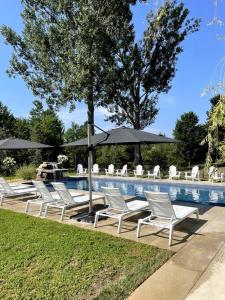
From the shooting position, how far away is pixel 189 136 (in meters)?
21.2

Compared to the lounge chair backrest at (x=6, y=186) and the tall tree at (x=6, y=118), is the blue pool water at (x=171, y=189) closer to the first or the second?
the lounge chair backrest at (x=6, y=186)

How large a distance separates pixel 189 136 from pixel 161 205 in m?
15.6

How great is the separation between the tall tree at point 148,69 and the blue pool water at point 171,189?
438 centimetres

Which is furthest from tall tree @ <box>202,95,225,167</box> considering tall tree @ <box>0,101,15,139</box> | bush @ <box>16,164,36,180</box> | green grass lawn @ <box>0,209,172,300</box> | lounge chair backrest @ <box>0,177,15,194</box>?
tall tree @ <box>0,101,15,139</box>

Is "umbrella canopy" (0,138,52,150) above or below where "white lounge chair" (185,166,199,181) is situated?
above

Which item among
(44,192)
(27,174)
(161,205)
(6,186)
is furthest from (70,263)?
(27,174)

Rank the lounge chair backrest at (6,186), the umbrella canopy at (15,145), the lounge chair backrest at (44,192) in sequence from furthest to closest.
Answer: the umbrella canopy at (15,145) < the lounge chair backrest at (6,186) < the lounge chair backrest at (44,192)

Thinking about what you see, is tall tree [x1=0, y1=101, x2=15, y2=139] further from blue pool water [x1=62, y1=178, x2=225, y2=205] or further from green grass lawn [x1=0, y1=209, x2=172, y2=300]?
green grass lawn [x1=0, y1=209, x2=172, y2=300]

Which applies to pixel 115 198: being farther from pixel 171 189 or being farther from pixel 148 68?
pixel 148 68

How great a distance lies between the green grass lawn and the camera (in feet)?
13.3

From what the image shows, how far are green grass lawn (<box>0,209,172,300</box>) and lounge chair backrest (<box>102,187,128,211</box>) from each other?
0.93 metres

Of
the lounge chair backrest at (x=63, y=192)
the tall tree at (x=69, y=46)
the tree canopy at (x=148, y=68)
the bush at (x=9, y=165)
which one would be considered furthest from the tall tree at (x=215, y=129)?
the tree canopy at (x=148, y=68)

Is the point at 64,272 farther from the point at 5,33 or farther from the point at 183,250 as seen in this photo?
the point at 5,33

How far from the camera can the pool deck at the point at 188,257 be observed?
12.7 feet
